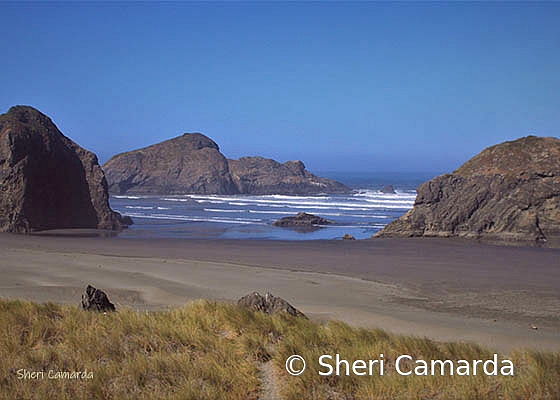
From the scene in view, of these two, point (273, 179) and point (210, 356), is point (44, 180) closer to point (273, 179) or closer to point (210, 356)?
point (210, 356)

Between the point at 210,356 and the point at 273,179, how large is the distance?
7928cm

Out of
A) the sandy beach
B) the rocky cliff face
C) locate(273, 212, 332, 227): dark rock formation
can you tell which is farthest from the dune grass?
the rocky cliff face

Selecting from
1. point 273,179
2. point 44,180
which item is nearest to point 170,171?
point 273,179

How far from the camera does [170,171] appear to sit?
84.2 meters

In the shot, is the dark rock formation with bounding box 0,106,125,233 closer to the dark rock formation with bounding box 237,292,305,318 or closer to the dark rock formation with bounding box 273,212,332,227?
the dark rock formation with bounding box 273,212,332,227

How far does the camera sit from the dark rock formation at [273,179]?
265 ft

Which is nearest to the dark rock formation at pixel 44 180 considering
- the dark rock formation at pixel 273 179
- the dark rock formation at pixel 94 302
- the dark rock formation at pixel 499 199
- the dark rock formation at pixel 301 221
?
the dark rock formation at pixel 301 221

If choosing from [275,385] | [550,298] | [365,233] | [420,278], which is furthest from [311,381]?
[365,233]

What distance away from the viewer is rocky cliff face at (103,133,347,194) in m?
78.9

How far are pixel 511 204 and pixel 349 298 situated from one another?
14.3 meters

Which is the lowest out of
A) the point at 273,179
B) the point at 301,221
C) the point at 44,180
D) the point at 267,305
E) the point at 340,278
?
the point at 340,278

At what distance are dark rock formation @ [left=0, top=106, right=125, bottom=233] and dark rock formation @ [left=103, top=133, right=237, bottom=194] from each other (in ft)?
155

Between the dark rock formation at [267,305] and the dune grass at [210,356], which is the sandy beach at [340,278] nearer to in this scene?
the dark rock formation at [267,305]

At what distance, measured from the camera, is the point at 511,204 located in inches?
920
